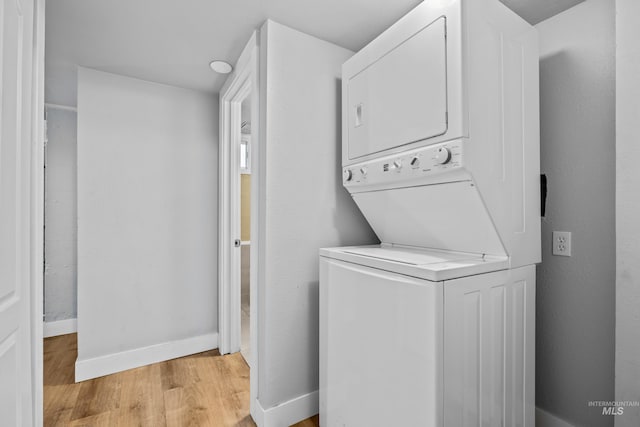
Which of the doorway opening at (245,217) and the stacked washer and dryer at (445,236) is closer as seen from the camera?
the stacked washer and dryer at (445,236)

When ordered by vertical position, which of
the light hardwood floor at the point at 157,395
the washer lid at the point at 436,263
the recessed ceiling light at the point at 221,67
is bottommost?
the light hardwood floor at the point at 157,395

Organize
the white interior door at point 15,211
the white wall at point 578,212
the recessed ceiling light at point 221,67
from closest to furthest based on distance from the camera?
the white interior door at point 15,211 → the white wall at point 578,212 → the recessed ceiling light at point 221,67

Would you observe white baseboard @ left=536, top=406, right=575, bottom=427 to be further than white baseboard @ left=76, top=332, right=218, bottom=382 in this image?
No

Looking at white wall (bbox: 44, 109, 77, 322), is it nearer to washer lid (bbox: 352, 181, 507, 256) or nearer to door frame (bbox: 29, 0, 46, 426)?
door frame (bbox: 29, 0, 46, 426)

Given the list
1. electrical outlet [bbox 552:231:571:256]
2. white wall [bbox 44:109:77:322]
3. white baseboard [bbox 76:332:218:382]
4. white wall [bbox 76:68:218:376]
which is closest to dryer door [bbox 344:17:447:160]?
electrical outlet [bbox 552:231:571:256]

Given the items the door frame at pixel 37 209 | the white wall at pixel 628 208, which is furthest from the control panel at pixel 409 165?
the door frame at pixel 37 209

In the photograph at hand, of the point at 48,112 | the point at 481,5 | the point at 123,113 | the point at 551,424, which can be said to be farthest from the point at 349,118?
the point at 48,112

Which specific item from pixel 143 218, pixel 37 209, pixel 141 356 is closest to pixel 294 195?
pixel 37 209

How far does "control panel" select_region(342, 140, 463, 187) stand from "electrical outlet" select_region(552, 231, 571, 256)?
0.94m

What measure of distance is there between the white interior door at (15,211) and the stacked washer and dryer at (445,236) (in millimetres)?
1217

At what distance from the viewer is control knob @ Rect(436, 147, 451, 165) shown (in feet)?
3.81

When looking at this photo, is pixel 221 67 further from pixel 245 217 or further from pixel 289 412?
pixel 289 412

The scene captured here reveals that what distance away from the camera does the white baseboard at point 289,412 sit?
1672 mm

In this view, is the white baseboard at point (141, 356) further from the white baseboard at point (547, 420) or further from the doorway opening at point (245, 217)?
the white baseboard at point (547, 420)
